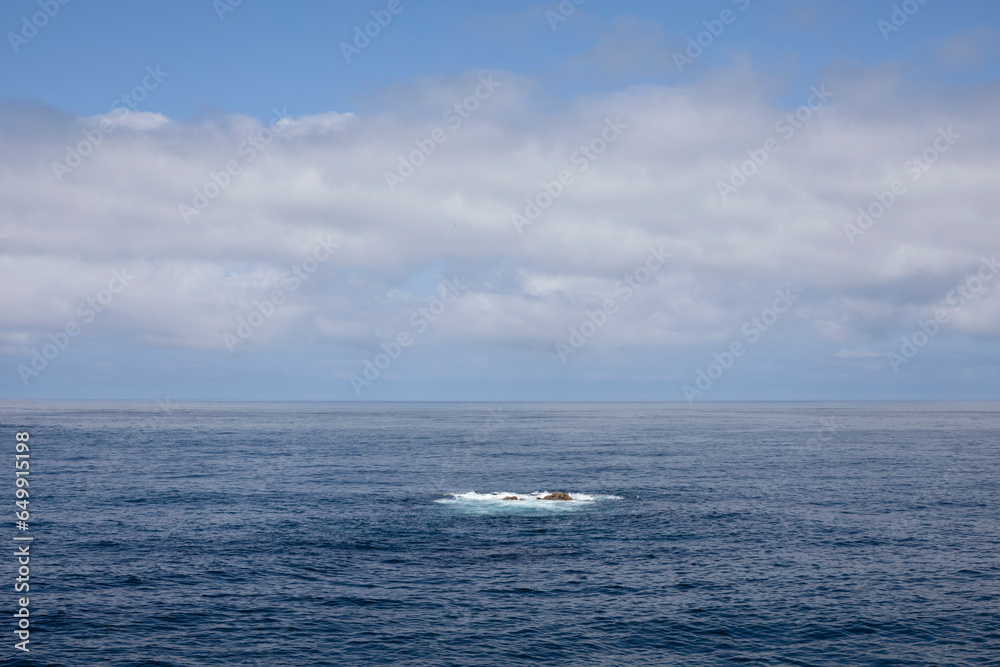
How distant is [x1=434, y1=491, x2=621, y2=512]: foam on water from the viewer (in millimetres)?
75188

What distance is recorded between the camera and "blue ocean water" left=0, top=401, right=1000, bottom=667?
38.6m

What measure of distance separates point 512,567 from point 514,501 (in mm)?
26449

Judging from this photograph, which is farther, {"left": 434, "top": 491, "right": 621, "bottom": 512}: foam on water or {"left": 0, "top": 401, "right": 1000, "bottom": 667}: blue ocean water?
{"left": 434, "top": 491, "right": 621, "bottom": 512}: foam on water

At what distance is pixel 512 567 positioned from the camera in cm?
5272

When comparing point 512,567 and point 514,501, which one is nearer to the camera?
point 512,567

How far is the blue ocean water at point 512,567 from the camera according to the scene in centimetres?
3859

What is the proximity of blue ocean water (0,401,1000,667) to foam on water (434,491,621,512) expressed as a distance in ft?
1.81

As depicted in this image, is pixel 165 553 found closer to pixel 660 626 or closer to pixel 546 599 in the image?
pixel 546 599

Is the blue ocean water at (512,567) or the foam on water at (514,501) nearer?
the blue ocean water at (512,567)

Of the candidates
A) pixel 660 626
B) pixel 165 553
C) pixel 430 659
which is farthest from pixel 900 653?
pixel 165 553

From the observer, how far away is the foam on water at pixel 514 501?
75.2 m

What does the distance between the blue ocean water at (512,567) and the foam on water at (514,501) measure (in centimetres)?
55

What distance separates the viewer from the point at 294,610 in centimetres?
4353

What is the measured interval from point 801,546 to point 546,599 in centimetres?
2569
